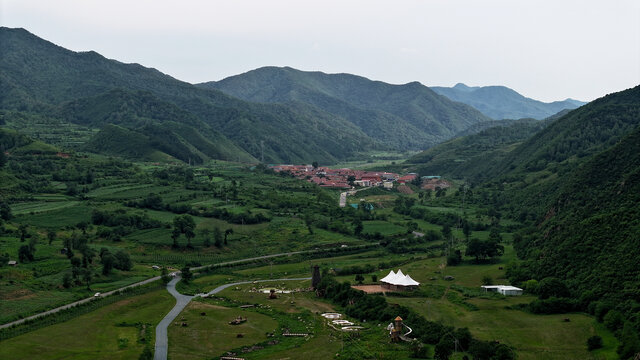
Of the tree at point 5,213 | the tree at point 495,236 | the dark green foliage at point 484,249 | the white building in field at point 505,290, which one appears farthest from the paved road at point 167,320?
the tree at point 495,236

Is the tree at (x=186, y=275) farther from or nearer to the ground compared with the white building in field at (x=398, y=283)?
nearer to the ground

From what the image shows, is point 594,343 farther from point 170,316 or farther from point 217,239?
point 217,239

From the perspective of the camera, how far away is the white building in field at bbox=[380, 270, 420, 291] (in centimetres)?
7434

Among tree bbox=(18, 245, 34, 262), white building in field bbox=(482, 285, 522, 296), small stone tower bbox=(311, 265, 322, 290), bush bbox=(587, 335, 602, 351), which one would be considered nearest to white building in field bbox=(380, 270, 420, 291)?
small stone tower bbox=(311, 265, 322, 290)

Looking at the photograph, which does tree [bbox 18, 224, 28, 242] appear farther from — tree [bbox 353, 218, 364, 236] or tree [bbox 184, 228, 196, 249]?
tree [bbox 353, 218, 364, 236]

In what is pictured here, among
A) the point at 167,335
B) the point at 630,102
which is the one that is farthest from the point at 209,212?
the point at 630,102

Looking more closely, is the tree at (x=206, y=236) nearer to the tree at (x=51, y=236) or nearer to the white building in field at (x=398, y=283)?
the tree at (x=51, y=236)

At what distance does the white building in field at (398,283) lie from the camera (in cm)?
7434

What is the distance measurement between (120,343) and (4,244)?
4167 centimetres

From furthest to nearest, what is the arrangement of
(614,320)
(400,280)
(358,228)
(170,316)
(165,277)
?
(358,228), (165,277), (400,280), (170,316), (614,320)

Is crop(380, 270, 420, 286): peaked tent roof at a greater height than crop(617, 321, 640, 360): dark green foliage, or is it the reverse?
crop(617, 321, 640, 360): dark green foliage

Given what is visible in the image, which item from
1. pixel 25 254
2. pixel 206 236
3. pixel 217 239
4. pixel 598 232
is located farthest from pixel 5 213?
pixel 598 232

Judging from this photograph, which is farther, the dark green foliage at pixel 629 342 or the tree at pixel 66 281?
the tree at pixel 66 281

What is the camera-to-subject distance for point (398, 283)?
74.6 meters
